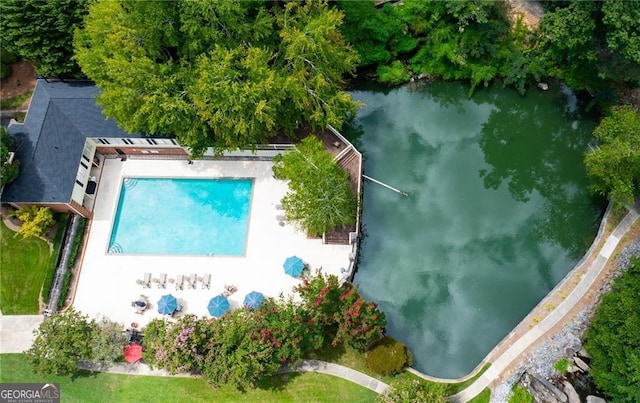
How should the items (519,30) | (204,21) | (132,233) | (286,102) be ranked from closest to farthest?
(204,21) < (286,102) < (132,233) < (519,30)

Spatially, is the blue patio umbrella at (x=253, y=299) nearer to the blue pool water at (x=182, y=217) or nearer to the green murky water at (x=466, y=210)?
the blue pool water at (x=182, y=217)

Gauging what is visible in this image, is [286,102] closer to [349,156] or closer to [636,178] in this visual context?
[349,156]

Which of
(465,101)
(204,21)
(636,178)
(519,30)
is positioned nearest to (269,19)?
(204,21)

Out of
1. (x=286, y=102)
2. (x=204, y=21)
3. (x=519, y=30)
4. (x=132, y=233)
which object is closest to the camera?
(x=204, y=21)

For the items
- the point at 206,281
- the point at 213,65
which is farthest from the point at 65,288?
the point at 213,65

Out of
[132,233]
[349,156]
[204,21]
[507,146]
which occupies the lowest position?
[132,233]

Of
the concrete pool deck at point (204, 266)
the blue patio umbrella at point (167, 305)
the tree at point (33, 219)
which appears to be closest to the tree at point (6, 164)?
the tree at point (33, 219)
